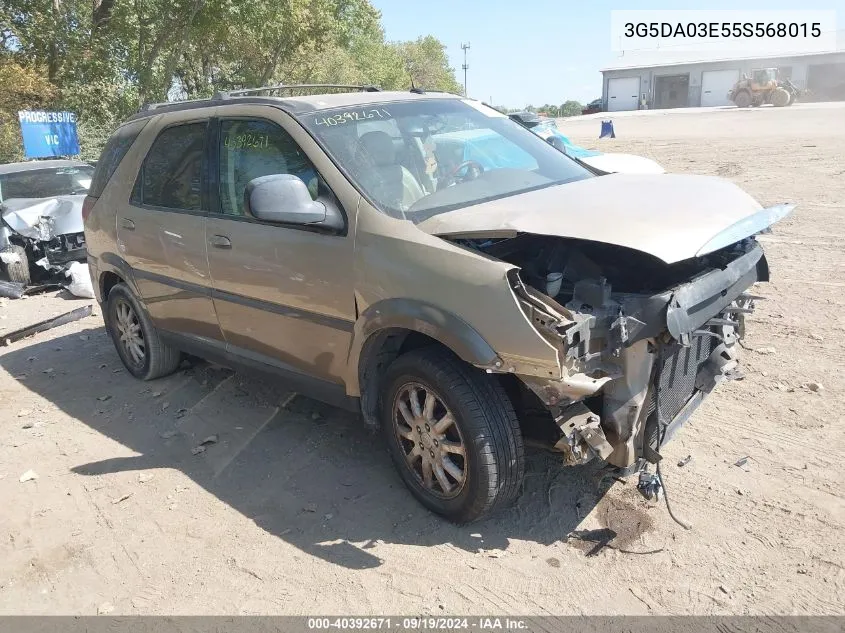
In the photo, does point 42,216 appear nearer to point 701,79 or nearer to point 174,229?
point 174,229

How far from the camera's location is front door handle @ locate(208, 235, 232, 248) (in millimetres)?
4051

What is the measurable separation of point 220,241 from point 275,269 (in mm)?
547

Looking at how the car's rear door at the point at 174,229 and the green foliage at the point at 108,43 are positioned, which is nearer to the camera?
the car's rear door at the point at 174,229

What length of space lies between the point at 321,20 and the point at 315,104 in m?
23.6

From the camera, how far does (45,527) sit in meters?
3.75

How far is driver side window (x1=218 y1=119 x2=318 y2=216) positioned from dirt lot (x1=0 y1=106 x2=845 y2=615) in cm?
120

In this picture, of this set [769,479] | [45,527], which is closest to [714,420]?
[769,479]

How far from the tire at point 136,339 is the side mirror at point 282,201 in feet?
7.77

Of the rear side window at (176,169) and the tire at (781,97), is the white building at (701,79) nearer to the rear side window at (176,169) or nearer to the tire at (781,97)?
the tire at (781,97)

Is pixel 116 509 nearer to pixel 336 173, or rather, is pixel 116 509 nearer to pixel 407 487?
pixel 407 487

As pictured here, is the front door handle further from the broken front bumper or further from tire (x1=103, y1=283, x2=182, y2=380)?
the broken front bumper

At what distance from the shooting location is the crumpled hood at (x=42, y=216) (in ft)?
30.0

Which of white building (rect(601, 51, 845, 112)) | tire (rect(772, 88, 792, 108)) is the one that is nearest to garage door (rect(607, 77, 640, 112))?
white building (rect(601, 51, 845, 112))

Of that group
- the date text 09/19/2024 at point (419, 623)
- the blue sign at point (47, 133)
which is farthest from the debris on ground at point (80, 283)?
the blue sign at point (47, 133)
